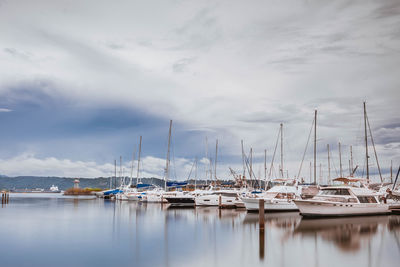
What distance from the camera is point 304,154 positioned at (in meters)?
49.6

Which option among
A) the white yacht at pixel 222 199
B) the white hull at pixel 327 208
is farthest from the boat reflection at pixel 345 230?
the white yacht at pixel 222 199

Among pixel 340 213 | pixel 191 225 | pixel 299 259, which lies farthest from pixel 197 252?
pixel 340 213

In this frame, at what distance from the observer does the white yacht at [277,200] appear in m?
44.0

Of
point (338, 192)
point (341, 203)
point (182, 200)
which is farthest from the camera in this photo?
point (182, 200)

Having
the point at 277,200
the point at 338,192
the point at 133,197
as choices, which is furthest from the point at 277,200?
the point at 133,197

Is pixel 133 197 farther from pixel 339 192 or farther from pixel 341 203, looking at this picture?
pixel 341 203

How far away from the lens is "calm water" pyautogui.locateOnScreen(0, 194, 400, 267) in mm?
18453

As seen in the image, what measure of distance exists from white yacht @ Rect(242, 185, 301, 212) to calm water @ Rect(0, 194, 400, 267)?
33.0ft

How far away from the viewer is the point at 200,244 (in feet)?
76.2

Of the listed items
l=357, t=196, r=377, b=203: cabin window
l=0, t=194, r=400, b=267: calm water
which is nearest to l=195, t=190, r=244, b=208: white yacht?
l=357, t=196, r=377, b=203: cabin window

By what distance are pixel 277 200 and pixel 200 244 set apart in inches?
906

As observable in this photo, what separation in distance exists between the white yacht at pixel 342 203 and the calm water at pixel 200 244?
2369 mm

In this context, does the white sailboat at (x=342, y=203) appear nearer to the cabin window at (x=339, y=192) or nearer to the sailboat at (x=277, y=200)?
the cabin window at (x=339, y=192)

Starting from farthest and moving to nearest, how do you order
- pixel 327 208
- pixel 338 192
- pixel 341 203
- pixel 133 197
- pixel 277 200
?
pixel 133 197
pixel 277 200
pixel 338 192
pixel 341 203
pixel 327 208
